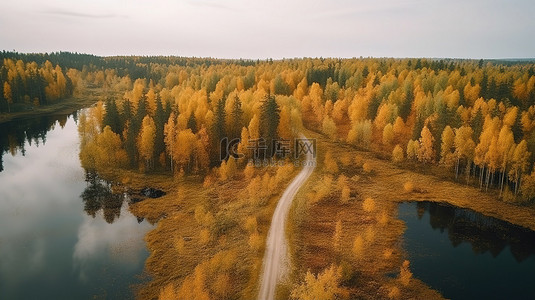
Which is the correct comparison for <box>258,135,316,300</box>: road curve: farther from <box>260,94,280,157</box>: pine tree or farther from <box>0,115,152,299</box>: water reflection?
<box>0,115,152,299</box>: water reflection

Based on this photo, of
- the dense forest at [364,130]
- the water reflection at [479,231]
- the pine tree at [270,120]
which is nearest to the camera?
the water reflection at [479,231]

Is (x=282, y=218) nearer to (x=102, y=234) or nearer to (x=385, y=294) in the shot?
(x=385, y=294)

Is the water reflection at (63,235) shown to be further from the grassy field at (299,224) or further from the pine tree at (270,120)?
the pine tree at (270,120)

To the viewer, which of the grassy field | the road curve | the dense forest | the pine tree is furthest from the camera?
the pine tree

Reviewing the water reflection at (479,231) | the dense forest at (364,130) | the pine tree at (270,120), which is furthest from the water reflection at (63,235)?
the water reflection at (479,231)

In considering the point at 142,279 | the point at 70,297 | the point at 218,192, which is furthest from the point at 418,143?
the point at 70,297

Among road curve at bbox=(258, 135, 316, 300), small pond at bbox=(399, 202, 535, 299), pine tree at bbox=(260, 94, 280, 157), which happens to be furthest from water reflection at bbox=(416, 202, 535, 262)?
pine tree at bbox=(260, 94, 280, 157)
